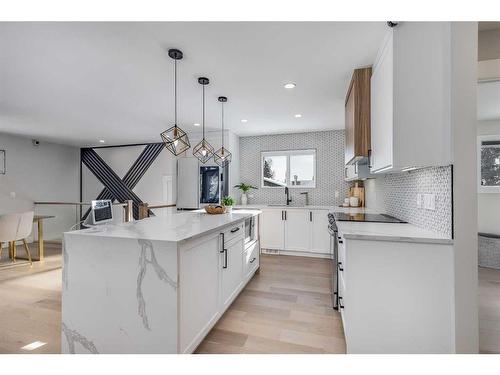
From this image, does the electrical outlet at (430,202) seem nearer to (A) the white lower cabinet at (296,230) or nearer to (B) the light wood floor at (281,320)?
(B) the light wood floor at (281,320)

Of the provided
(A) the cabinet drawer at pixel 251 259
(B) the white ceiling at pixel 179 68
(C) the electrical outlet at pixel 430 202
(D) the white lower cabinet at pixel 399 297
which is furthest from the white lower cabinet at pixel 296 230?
(D) the white lower cabinet at pixel 399 297

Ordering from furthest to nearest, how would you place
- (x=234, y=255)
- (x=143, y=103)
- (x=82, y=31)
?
(x=143, y=103), (x=234, y=255), (x=82, y=31)

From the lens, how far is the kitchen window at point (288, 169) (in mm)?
4930

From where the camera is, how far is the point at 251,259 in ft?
10.0

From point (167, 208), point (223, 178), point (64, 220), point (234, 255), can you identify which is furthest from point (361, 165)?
point (64, 220)

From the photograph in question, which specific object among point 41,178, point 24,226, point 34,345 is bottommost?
point 34,345

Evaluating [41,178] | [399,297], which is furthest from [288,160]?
[41,178]

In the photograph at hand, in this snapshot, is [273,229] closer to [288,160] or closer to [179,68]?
[288,160]

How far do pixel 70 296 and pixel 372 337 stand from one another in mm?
2104

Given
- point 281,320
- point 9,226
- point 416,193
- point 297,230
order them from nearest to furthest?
1. point 416,193
2. point 281,320
3. point 9,226
4. point 297,230

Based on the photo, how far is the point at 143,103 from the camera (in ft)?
10.8

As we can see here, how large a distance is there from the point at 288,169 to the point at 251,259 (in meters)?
2.49

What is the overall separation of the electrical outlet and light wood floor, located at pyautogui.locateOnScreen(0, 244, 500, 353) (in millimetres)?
1110
